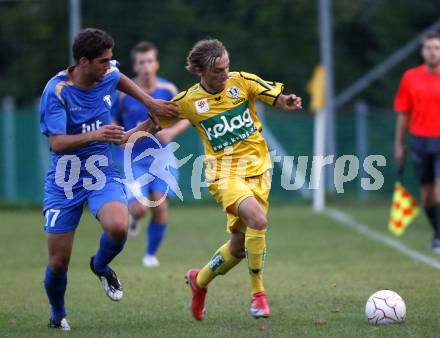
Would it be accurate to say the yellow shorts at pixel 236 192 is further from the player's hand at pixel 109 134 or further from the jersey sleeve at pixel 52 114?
the jersey sleeve at pixel 52 114

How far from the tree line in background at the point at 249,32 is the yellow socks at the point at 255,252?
40.0 feet

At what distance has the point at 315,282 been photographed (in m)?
8.38

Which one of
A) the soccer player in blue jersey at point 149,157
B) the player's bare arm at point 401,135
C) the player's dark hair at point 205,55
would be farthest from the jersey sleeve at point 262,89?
the player's bare arm at point 401,135

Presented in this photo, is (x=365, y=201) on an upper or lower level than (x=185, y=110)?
lower

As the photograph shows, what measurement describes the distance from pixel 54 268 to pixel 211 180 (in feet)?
4.08

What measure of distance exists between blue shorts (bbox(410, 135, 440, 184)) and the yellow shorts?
4.18 metres

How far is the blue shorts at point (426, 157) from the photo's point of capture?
34.6ft

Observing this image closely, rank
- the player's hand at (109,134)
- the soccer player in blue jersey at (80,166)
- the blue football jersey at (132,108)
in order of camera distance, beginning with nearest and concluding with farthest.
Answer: the player's hand at (109,134), the soccer player in blue jersey at (80,166), the blue football jersey at (132,108)

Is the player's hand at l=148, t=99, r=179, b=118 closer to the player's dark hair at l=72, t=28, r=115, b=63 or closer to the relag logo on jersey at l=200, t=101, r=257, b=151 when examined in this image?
the relag logo on jersey at l=200, t=101, r=257, b=151

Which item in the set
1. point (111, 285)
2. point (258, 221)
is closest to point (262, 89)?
point (258, 221)

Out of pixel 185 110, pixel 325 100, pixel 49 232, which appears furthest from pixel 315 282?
pixel 325 100

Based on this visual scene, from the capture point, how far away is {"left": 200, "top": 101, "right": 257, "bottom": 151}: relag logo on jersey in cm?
672

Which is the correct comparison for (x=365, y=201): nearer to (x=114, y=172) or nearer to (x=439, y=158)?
(x=439, y=158)

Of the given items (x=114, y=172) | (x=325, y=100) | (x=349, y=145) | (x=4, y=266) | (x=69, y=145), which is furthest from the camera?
(x=349, y=145)
